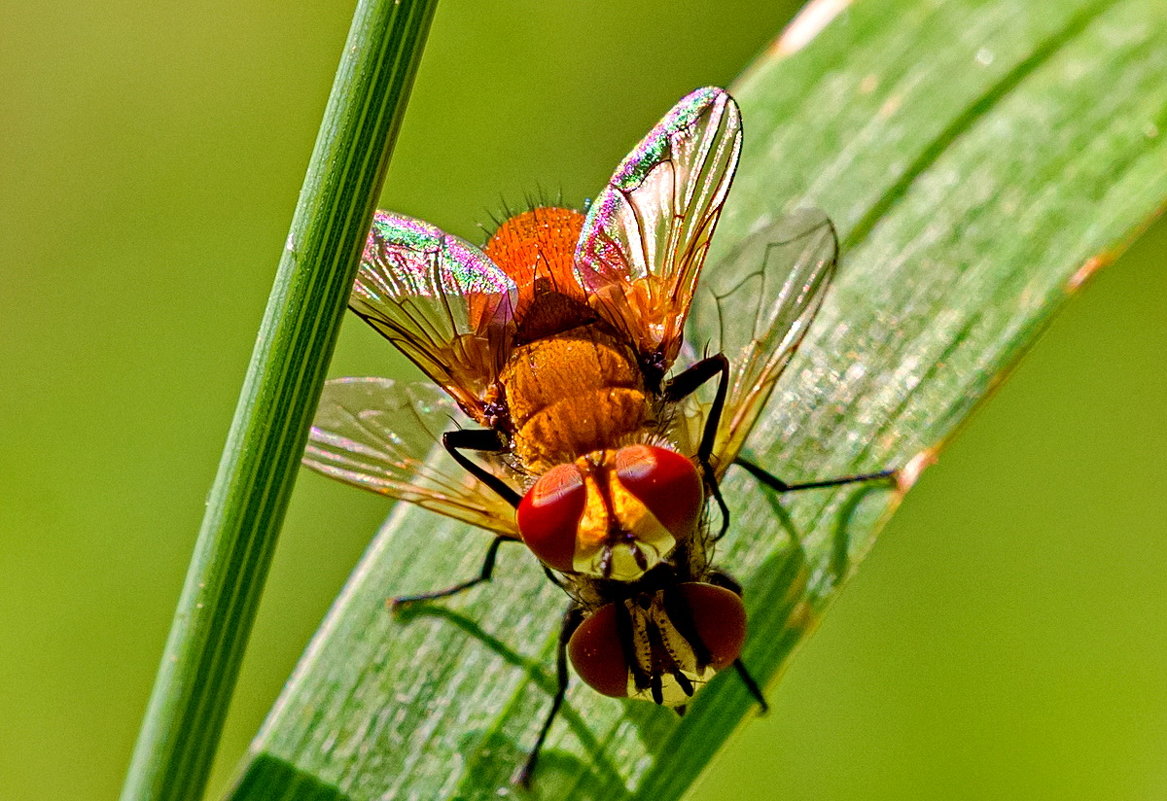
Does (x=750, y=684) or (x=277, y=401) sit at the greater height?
(x=277, y=401)

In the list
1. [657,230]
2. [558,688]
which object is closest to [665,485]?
[558,688]

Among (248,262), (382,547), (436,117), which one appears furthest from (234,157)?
(382,547)

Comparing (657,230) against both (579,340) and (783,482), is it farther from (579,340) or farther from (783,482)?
A: (783,482)

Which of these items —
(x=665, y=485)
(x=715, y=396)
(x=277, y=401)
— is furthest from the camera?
(x=715, y=396)

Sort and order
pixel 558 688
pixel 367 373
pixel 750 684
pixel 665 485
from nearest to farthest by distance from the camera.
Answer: pixel 665 485
pixel 750 684
pixel 558 688
pixel 367 373

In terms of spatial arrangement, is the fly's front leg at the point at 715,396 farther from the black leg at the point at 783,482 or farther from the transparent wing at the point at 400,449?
the transparent wing at the point at 400,449

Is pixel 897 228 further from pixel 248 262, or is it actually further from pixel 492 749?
pixel 248 262

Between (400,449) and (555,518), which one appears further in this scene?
(400,449)

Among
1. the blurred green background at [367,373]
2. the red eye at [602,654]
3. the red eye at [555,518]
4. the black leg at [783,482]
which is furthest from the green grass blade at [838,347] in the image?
the blurred green background at [367,373]
